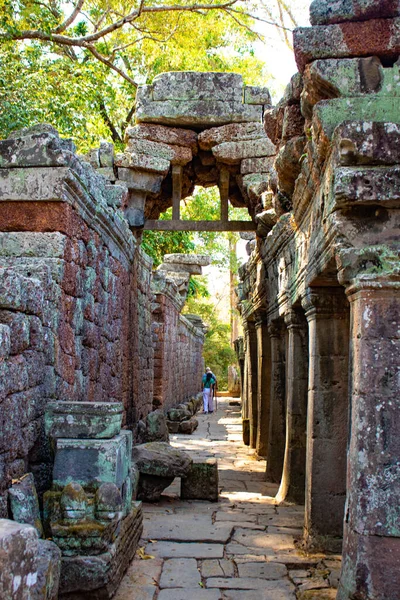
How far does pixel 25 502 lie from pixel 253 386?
9935 millimetres

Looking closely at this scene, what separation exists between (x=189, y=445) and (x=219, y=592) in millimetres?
8527

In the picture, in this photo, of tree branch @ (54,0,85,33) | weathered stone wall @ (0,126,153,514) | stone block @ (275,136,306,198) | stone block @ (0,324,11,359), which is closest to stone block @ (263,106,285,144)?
stone block @ (275,136,306,198)

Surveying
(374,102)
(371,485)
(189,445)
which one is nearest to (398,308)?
(371,485)

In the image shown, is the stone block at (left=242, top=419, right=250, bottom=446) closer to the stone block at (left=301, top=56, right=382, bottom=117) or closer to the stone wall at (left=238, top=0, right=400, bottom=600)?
the stone wall at (left=238, top=0, right=400, bottom=600)

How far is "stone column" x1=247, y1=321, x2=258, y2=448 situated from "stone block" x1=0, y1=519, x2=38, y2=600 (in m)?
10.5

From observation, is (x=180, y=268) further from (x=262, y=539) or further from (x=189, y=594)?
(x=189, y=594)

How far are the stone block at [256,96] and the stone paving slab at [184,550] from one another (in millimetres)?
8821

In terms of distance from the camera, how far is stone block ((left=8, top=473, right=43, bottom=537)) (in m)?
3.76

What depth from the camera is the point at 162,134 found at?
40.5ft

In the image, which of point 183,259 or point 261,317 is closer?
point 261,317

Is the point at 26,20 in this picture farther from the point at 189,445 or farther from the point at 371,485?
the point at 371,485

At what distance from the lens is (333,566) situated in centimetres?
539

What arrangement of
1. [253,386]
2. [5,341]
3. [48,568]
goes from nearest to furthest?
[48,568], [5,341], [253,386]

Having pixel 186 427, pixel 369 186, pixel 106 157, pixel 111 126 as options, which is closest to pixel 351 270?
pixel 369 186
